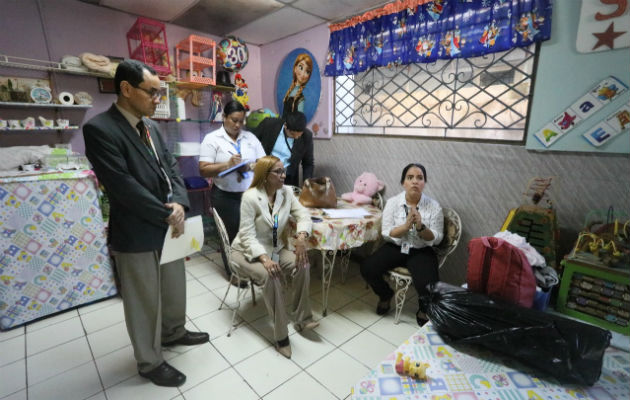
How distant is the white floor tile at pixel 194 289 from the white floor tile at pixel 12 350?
1.11m

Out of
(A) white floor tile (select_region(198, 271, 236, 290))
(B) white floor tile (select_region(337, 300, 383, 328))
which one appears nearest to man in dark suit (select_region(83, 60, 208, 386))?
(A) white floor tile (select_region(198, 271, 236, 290))

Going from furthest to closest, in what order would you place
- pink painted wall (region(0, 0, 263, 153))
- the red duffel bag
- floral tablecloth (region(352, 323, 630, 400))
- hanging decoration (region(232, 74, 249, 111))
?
1. hanging decoration (region(232, 74, 249, 111))
2. pink painted wall (region(0, 0, 263, 153))
3. the red duffel bag
4. floral tablecloth (region(352, 323, 630, 400))

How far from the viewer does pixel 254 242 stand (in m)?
2.04

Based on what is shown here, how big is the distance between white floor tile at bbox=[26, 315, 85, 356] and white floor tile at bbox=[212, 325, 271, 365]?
1.09m

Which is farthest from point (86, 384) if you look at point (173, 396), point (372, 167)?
point (372, 167)

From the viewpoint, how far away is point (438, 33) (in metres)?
2.45

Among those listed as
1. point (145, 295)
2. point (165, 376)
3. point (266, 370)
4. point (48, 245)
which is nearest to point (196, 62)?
point (48, 245)

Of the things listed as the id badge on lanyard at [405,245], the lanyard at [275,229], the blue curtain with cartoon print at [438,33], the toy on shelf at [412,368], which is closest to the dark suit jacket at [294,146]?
the blue curtain with cartoon print at [438,33]

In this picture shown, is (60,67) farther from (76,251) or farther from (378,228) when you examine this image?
(378,228)

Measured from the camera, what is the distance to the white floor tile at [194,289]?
2.76 meters

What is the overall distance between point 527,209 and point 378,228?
3.39 feet

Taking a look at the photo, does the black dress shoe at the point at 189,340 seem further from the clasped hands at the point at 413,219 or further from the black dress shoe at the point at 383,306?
the clasped hands at the point at 413,219

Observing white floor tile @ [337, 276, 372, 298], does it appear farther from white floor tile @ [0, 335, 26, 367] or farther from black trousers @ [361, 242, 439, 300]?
white floor tile @ [0, 335, 26, 367]

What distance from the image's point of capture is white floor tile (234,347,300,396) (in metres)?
1.76
